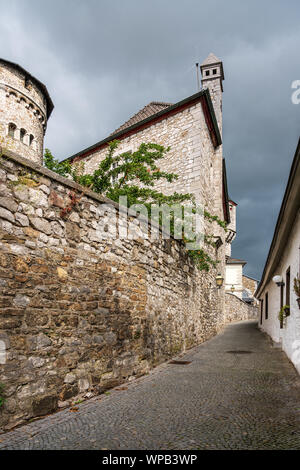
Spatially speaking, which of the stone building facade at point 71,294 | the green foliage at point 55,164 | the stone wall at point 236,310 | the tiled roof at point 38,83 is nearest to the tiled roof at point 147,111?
the green foliage at point 55,164

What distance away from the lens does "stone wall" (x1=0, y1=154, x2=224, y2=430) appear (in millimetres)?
3234

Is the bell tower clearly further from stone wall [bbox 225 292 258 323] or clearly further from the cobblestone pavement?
the cobblestone pavement

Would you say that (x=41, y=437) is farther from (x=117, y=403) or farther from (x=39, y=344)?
(x=117, y=403)

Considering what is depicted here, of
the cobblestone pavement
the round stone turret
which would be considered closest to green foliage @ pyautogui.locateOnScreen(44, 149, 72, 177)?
→ the cobblestone pavement

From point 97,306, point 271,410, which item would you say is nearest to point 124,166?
point 97,306

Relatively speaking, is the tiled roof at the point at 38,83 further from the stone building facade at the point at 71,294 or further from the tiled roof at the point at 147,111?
the stone building facade at the point at 71,294

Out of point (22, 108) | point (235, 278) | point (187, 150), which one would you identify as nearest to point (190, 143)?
point (187, 150)

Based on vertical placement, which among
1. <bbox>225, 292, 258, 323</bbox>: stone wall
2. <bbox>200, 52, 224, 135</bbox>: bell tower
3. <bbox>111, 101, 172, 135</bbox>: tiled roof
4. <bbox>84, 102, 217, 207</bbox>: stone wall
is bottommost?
<bbox>225, 292, 258, 323</bbox>: stone wall

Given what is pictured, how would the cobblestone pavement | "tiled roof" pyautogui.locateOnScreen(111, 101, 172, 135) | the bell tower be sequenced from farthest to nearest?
the bell tower
"tiled roof" pyautogui.locateOnScreen(111, 101, 172, 135)
the cobblestone pavement

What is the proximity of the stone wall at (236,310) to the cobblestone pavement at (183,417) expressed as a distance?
1705 centimetres

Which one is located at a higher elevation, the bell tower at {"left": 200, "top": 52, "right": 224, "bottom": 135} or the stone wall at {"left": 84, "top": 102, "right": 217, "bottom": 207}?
the bell tower at {"left": 200, "top": 52, "right": 224, "bottom": 135}

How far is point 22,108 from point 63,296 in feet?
70.4

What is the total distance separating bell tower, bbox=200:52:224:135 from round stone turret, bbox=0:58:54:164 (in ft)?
39.1

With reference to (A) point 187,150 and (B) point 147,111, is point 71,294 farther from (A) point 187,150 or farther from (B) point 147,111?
(B) point 147,111
